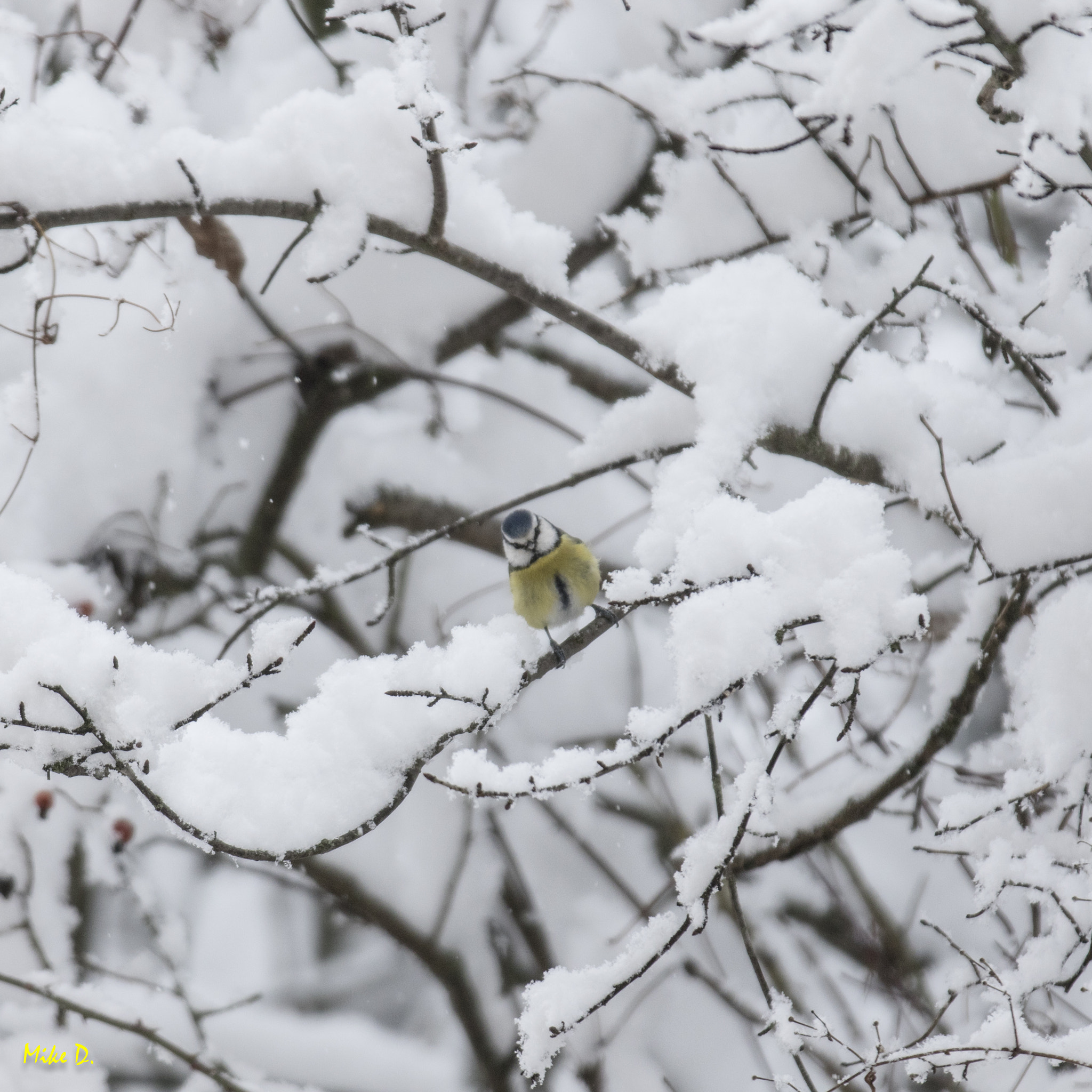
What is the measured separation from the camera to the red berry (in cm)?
320

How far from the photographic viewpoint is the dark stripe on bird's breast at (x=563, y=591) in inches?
95.2

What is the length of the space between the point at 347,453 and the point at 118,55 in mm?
1563

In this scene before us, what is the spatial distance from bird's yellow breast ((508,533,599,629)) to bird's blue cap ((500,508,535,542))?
86mm

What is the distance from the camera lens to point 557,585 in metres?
2.43

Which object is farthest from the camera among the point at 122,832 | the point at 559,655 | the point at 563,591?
the point at 122,832

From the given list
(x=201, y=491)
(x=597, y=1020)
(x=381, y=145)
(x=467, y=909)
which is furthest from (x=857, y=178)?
(x=597, y=1020)

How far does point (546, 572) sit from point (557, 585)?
61mm

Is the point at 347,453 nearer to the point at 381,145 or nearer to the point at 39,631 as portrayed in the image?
the point at 381,145
